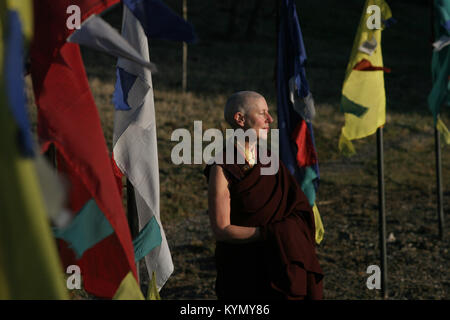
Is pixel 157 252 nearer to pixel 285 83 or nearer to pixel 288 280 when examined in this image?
pixel 288 280

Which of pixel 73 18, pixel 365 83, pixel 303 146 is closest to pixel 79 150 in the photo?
pixel 73 18

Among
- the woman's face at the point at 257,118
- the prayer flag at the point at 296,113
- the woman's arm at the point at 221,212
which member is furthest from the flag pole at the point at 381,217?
the woman's arm at the point at 221,212

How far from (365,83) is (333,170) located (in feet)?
24.1

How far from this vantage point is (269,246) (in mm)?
3666

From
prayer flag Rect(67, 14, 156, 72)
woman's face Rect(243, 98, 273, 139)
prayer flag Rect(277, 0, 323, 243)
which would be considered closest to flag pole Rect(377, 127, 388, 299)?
prayer flag Rect(277, 0, 323, 243)

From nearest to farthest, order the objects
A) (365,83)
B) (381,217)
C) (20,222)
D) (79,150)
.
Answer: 1. (20,222)
2. (79,150)
3. (365,83)
4. (381,217)

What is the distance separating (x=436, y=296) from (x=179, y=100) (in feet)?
41.8

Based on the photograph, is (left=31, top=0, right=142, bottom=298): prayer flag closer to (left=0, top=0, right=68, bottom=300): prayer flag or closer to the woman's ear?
the woman's ear

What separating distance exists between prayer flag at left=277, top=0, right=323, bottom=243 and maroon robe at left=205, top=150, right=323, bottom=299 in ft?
6.58

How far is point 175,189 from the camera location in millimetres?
11500

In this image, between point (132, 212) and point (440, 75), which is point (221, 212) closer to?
point (132, 212)

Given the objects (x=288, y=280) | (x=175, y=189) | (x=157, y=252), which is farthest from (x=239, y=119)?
(x=175, y=189)

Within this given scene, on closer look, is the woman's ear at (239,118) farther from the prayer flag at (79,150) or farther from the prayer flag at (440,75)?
the prayer flag at (440,75)

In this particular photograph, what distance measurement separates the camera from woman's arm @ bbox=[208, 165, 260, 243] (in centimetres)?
352
